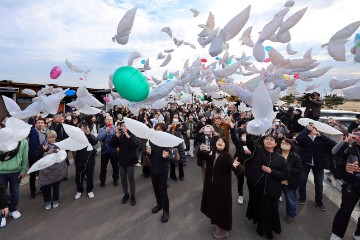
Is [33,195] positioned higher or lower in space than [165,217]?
lower

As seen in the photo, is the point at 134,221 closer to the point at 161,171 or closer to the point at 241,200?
the point at 161,171

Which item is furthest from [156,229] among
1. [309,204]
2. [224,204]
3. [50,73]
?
[50,73]

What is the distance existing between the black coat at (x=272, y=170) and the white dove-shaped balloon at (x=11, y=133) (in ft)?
11.5

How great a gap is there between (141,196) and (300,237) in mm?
2900

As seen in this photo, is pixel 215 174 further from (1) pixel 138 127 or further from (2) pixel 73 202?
(2) pixel 73 202

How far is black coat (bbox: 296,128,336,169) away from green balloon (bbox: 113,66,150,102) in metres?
3.02

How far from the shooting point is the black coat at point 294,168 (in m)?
3.16

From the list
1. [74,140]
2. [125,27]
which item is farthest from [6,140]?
[125,27]

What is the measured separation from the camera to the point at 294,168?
3.18 metres

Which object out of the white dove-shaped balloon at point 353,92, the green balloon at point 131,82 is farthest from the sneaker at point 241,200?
the green balloon at point 131,82

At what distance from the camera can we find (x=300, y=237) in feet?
10.3

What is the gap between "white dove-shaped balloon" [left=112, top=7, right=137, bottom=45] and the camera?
363cm

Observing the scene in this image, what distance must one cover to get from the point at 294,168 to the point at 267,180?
0.49m

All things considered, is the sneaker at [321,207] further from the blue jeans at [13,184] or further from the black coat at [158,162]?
the blue jeans at [13,184]
